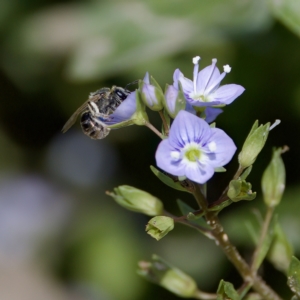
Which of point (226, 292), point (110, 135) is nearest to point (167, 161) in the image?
point (226, 292)

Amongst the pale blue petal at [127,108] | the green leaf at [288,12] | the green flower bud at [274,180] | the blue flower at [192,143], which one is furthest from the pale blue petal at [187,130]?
the green leaf at [288,12]

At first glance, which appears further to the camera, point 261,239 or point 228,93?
point 261,239

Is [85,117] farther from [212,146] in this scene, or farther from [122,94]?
[212,146]

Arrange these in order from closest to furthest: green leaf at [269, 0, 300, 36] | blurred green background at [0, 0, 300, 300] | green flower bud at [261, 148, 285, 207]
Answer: green flower bud at [261, 148, 285, 207]
green leaf at [269, 0, 300, 36]
blurred green background at [0, 0, 300, 300]

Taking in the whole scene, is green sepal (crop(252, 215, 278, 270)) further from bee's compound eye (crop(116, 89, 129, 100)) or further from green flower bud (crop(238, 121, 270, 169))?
bee's compound eye (crop(116, 89, 129, 100))

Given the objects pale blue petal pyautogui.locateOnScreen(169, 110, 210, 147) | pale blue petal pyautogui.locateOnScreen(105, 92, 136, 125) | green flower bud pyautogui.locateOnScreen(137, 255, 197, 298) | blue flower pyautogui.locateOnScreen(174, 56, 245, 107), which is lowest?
green flower bud pyautogui.locateOnScreen(137, 255, 197, 298)

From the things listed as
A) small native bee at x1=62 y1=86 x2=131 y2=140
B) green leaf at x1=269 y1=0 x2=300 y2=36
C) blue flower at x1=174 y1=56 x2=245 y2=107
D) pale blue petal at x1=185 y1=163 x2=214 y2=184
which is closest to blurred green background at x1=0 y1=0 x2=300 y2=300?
green leaf at x1=269 y1=0 x2=300 y2=36
